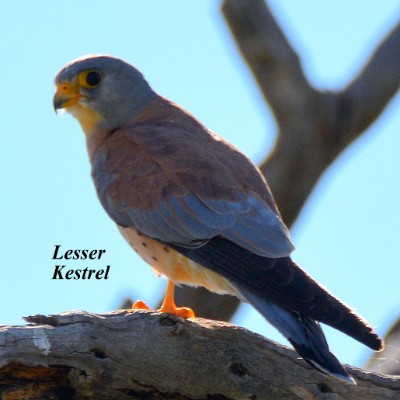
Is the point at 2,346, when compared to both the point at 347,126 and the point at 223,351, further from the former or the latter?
the point at 347,126

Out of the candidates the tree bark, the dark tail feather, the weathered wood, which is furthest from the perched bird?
the tree bark

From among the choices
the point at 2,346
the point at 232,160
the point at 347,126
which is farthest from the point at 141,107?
the point at 347,126

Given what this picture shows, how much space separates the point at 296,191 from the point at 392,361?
2.39 m

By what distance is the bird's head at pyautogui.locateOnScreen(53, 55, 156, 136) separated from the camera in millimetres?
6363

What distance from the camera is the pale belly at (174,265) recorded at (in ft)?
17.9

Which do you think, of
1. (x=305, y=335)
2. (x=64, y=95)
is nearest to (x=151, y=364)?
(x=305, y=335)

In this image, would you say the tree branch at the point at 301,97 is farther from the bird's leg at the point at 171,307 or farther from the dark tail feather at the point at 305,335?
the dark tail feather at the point at 305,335

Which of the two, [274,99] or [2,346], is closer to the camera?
[2,346]

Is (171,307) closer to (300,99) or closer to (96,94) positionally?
(96,94)

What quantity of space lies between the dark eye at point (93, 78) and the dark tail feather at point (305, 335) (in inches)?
74.4

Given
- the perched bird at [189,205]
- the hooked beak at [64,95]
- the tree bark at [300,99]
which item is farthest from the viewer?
the tree bark at [300,99]

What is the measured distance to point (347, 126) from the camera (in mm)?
8789

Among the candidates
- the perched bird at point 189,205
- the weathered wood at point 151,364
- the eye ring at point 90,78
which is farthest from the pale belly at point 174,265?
the eye ring at point 90,78

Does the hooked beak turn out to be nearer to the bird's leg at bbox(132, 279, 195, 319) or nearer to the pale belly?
the pale belly
